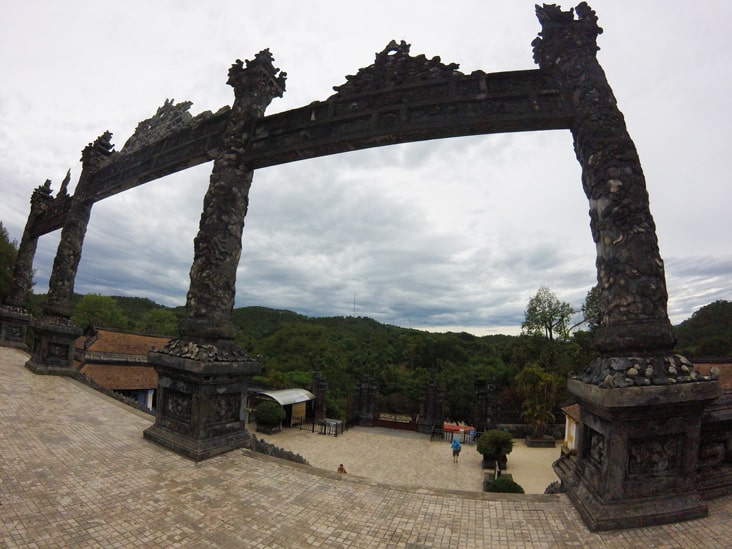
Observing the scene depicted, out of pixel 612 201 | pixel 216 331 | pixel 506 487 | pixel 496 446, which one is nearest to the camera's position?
pixel 612 201

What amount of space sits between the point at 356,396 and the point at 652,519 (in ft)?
76.7

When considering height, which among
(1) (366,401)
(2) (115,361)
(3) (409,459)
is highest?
(2) (115,361)

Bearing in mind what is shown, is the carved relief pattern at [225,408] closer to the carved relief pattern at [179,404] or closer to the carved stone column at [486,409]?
the carved relief pattern at [179,404]

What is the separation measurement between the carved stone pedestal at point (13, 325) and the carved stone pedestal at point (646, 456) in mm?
19210

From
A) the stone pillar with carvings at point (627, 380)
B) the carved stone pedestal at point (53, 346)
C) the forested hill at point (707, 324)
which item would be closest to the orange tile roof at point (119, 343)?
the carved stone pedestal at point (53, 346)

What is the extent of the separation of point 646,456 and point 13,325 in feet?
66.3

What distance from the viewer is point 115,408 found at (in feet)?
22.2

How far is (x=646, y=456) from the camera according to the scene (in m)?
3.05

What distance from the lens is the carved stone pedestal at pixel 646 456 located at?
291cm

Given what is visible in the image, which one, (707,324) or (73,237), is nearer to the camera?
(73,237)

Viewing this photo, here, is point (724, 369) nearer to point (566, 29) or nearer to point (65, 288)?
point (566, 29)

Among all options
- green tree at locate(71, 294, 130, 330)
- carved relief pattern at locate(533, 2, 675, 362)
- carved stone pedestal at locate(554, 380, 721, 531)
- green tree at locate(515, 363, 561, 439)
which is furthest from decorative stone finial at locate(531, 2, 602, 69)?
green tree at locate(71, 294, 130, 330)

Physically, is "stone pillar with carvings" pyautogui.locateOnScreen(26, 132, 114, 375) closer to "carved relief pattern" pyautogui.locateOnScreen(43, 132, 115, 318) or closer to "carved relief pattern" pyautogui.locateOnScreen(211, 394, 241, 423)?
"carved relief pattern" pyautogui.locateOnScreen(43, 132, 115, 318)

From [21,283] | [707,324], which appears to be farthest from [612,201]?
[707,324]
